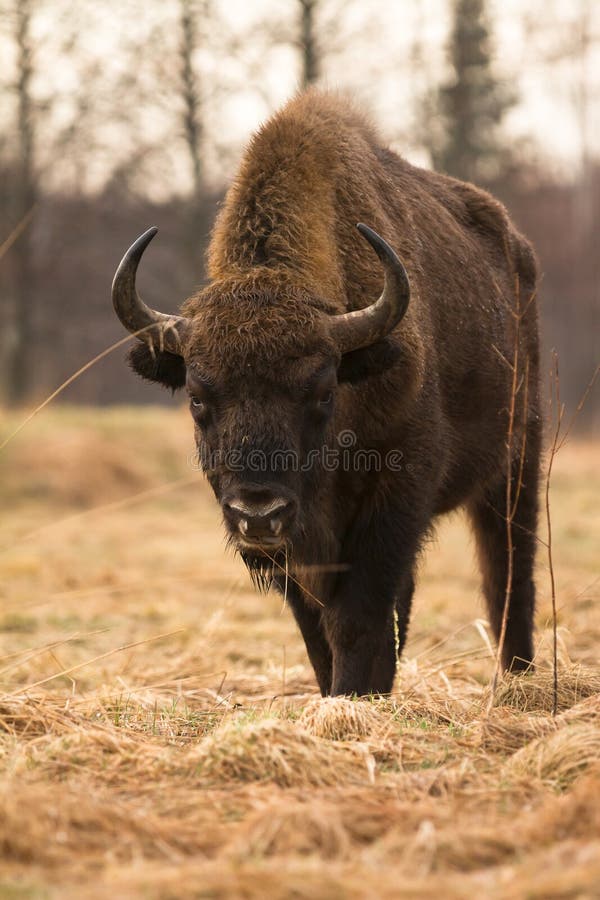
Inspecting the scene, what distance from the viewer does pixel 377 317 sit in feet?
18.1

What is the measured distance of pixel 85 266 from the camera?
91.6 feet

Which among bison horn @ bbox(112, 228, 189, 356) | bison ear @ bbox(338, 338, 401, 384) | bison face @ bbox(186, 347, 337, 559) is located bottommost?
bison face @ bbox(186, 347, 337, 559)

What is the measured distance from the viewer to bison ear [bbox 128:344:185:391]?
5914 millimetres

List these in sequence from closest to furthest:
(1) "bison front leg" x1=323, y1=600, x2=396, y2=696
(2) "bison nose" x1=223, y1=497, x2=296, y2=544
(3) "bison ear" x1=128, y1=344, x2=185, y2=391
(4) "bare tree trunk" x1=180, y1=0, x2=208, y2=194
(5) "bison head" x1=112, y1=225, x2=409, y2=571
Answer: (2) "bison nose" x1=223, y1=497, x2=296, y2=544 < (5) "bison head" x1=112, y1=225, x2=409, y2=571 < (1) "bison front leg" x1=323, y1=600, x2=396, y2=696 < (3) "bison ear" x1=128, y1=344, x2=185, y2=391 < (4) "bare tree trunk" x1=180, y1=0, x2=208, y2=194

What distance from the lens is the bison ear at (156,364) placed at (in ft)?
19.4

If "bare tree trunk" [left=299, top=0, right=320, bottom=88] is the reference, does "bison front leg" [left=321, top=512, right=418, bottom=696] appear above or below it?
below

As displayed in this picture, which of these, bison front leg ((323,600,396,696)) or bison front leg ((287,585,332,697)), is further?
bison front leg ((287,585,332,697))

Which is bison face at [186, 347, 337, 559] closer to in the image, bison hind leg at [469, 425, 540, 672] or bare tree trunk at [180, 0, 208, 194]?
bison hind leg at [469, 425, 540, 672]

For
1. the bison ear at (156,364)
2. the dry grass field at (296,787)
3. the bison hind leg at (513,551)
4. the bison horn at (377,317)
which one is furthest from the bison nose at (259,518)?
the bison hind leg at (513,551)

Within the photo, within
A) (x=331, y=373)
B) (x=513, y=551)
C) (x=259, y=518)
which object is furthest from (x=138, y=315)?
(x=513, y=551)

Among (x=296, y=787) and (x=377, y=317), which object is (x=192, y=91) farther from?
(x=296, y=787)

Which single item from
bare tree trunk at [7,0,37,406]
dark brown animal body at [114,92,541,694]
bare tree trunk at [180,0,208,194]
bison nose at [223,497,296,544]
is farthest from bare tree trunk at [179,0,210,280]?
bison nose at [223,497,296,544]

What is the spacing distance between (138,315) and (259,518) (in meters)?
1.49

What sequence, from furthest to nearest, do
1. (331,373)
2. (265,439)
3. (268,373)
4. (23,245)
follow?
(23,245), (331,373), (268,373), (265,439)
